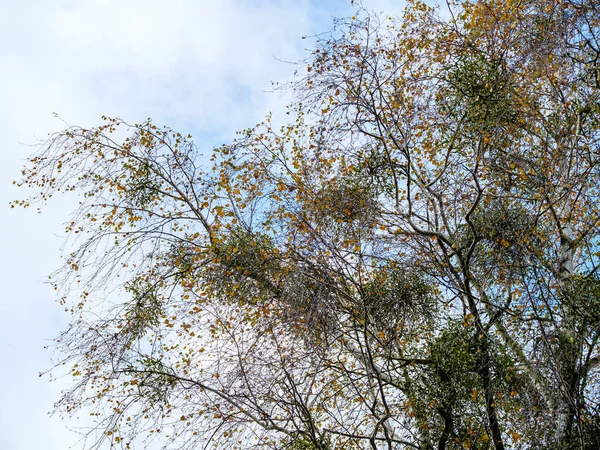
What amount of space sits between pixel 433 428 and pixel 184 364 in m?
2.52

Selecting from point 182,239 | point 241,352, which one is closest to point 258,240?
point 182,239

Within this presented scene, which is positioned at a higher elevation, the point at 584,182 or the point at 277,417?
the point at 584,182

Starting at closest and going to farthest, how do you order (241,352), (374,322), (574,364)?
(574,364) < (241,352) < (374,322)

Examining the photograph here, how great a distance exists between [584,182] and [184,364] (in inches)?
163

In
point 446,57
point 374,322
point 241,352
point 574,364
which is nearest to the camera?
point 574,364

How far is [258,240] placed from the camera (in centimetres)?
639

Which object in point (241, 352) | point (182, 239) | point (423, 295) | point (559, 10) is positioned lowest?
point (241, 352)

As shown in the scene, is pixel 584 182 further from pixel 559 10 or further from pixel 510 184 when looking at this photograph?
pixel 559 10

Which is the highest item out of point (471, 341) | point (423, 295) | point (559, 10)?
point (559, 10)

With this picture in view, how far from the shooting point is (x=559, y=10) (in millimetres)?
6047

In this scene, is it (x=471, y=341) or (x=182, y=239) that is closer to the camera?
(x=471, y=341)

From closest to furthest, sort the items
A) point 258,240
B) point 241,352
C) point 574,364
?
point 574,364
point 241,352
point 258,240

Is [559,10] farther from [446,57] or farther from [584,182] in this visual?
[584,182]

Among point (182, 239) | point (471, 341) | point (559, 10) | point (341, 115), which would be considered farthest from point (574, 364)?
point (182, 239)
